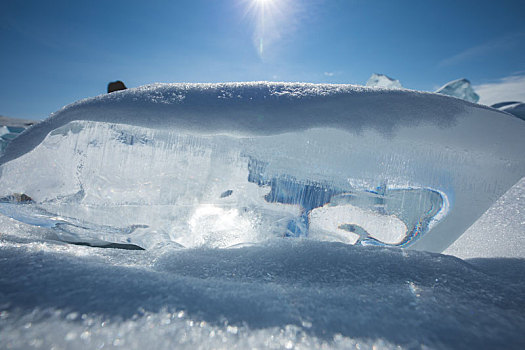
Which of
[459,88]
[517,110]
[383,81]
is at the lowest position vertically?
[517,110]

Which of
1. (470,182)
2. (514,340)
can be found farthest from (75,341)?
(470,182)

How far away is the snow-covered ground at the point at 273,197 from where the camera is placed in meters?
0.65

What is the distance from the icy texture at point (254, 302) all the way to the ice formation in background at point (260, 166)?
33 cm

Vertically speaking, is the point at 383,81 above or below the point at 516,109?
above

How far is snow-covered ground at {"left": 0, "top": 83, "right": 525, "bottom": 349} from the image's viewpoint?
2.12ft

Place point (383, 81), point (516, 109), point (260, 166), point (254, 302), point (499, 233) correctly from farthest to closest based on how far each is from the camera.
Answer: point (383, 81) → point (516, 109) → point (260, 166) → point (499, 233) → point (254, 302)

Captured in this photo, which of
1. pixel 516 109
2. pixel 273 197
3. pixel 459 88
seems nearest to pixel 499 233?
pixel 273 197

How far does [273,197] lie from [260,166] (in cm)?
16

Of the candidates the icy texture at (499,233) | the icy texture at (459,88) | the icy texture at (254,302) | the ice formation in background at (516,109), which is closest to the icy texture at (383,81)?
the icy texture at (459,88)

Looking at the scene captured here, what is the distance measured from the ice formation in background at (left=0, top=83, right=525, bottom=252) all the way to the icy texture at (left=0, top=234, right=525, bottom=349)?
33cm

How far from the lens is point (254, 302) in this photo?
54 cm

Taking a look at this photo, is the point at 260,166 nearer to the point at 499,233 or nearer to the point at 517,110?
the point at 499,233

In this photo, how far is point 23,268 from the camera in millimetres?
603

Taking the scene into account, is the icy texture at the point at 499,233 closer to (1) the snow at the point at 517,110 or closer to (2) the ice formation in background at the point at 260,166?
(2) the ice formation in background at the point at 260,166
